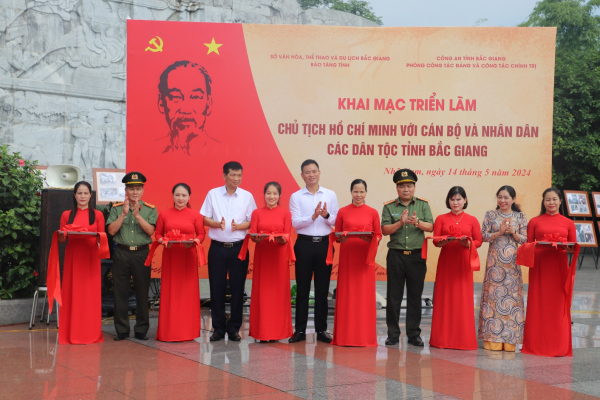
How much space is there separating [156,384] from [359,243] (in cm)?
228

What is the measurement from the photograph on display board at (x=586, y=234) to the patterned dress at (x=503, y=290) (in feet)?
30.7

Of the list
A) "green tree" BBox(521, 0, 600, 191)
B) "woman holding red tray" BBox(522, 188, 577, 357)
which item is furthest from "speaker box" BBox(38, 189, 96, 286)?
"green tree" BBox(521, 0, 600, 191)

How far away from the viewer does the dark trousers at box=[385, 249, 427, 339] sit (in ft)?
18.9

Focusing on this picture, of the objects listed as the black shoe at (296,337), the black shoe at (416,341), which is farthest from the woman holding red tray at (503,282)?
the black shoe at (296,337)

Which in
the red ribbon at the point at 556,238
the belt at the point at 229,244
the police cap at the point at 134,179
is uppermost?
the police cap at the point at 134,179

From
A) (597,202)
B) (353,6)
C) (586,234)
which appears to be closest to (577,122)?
(597,202)

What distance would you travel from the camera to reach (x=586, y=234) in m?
14.4

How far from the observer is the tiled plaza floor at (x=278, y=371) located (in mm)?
4000

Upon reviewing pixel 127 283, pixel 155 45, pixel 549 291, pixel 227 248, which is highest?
pixel 155 45

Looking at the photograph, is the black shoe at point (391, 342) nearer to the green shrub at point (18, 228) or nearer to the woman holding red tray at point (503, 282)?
the woman holding red tray at point (503, 282)

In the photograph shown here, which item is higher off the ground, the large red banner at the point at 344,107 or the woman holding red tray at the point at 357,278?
the large red banner at the point at 344,107

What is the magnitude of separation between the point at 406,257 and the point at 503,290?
0.86 metres

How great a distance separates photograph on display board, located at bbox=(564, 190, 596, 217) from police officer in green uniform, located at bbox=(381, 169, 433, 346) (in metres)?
10.4

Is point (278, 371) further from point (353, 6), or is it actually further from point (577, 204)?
point (353, 6)
